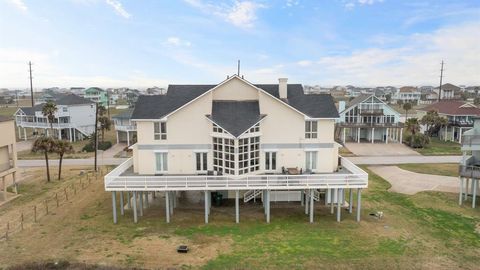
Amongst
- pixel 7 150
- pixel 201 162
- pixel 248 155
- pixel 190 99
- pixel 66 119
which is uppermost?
pixel 190 99

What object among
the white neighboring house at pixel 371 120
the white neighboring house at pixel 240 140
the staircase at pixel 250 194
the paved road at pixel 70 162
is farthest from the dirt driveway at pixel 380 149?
the paved road at pixel 70 162

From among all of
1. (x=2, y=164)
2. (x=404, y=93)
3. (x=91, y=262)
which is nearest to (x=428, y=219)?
(x=91, y=262)

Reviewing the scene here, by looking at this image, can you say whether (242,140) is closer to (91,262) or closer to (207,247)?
(207,247)

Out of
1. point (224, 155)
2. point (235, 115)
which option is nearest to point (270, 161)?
point (224, 155)

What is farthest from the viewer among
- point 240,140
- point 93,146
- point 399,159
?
point 93,146

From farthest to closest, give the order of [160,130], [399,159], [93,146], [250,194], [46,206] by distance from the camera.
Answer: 1. [93,146]
2. [399,159]
3. [46,206]
4. [160,130]
5. [250,194]

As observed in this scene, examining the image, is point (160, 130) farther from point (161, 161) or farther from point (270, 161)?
point (270, 161)

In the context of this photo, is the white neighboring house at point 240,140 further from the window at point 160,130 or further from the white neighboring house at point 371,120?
the white neighboring house at point 371,120
